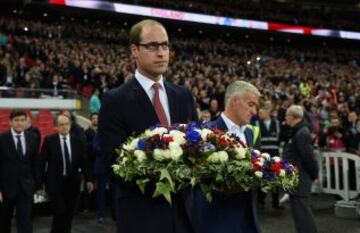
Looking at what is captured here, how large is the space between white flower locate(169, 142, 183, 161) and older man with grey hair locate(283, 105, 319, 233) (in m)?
4.03

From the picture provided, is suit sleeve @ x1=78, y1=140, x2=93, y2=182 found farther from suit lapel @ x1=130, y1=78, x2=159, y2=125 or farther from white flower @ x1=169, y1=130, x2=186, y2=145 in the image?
white flower @ x1=169, y1=130, x2=186, y2=145

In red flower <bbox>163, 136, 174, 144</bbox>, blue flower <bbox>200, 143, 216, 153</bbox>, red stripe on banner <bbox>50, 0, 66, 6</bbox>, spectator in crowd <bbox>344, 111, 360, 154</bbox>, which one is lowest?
spectator in crowd <bbox>344, 111, 360, 154</bbox>

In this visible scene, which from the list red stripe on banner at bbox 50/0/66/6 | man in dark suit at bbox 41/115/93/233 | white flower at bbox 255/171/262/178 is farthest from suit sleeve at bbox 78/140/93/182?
red stripe on banner at bbox 50/0/66/6

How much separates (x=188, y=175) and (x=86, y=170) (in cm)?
458

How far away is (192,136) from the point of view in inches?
86.6

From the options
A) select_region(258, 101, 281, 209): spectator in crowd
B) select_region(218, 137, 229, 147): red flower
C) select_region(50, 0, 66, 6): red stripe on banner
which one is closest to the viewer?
select_region(218, 137, 229, 147): red flower

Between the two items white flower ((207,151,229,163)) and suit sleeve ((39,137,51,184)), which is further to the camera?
suit sleeve ((39,137,51,184))

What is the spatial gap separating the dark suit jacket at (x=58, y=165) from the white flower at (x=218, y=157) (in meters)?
4.23

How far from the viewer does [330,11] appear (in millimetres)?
46969

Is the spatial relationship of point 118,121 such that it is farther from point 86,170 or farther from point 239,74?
point 239,74

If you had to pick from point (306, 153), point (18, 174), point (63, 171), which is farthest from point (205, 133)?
point (63, 171)

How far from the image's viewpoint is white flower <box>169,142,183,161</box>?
2.12 meters

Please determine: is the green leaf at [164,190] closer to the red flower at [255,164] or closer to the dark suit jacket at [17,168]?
the red flower at [255,164]

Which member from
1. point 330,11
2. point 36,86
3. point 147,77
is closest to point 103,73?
point 36,86
